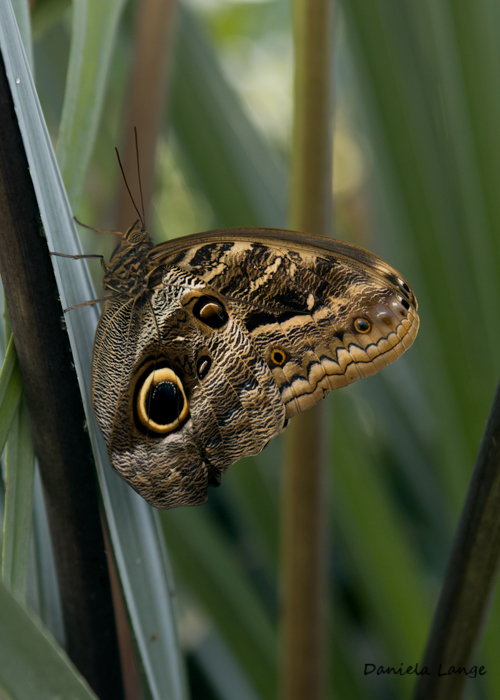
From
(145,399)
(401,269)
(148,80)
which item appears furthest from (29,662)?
(401,269)

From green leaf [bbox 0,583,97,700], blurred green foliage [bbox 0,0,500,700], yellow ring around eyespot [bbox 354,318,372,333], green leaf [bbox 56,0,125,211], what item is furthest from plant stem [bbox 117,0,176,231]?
green leaf [bbox 0,583,97,700]

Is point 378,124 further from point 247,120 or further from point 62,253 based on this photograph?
point 62,253

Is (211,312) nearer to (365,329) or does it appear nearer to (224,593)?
(365,329)

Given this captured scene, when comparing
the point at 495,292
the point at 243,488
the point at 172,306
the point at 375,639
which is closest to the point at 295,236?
the point at 172,306

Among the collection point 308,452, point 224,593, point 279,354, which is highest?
point 279,354

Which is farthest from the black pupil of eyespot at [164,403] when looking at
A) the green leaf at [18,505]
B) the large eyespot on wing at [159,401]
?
the green leaf at [18,505]

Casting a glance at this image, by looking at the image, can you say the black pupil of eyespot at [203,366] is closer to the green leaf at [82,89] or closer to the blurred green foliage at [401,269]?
the green leaf at [82,89]

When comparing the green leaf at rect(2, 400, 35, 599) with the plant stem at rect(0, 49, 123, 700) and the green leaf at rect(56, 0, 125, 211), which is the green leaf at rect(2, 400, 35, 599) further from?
the green leaf at rect(56, 0, 125, 211)
